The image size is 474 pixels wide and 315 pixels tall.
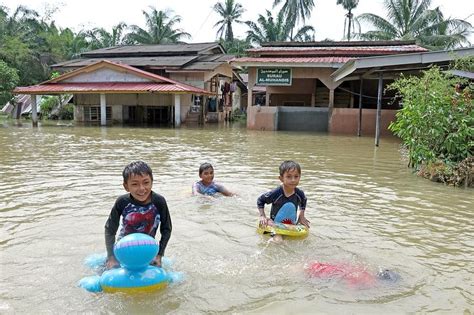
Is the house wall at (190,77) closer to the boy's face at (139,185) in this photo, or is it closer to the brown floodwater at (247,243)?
the brown floodwater at (247,243)

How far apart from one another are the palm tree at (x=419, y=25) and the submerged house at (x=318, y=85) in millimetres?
7963

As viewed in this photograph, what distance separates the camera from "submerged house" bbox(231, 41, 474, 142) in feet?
74.4

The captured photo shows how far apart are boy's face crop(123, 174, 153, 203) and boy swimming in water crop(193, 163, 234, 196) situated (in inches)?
152

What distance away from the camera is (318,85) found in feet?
91.8

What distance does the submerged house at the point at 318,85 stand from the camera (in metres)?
22.7

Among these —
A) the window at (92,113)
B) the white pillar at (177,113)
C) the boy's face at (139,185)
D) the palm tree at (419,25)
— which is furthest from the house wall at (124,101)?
the boy's face at (139,185)

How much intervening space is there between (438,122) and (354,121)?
44.4ft

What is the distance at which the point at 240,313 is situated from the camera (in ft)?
11.4

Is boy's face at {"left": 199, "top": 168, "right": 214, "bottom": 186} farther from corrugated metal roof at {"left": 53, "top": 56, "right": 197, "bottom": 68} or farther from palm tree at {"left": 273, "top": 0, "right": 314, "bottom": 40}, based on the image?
palm tree at {"left": 273, "top": 0, "right": 314, "bottom": 40}

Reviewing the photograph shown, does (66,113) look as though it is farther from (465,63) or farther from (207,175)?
(207,175)

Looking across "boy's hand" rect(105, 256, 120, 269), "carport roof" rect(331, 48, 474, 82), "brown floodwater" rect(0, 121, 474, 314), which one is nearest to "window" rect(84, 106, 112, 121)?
"carport roof" rect(331, 48, 474, 82)

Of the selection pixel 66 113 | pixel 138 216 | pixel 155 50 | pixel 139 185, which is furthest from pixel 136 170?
pixel 66 113

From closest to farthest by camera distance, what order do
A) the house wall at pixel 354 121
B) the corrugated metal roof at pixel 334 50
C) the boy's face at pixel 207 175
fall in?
the boy's face at pixel 207 175
the house wall at pixel 354 121
the corrugated metal roof at pixel 334 50

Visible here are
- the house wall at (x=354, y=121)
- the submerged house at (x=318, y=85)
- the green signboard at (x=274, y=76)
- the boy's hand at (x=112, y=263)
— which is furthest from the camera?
the green signboard at (x=274, y=76)
